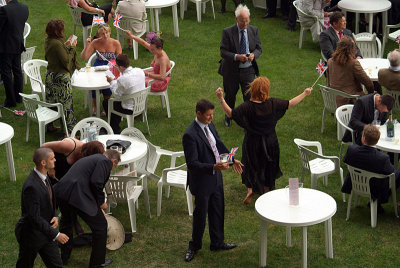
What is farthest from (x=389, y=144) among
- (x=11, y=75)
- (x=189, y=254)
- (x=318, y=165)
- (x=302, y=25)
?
(x=11, y=75)

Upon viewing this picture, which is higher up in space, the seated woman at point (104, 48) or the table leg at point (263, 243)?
the seated woman at point (104, 48)

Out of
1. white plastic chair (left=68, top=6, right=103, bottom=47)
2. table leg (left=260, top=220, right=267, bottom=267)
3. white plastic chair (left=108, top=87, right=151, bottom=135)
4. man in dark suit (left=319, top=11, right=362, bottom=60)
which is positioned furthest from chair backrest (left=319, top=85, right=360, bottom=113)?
white plastic chair (left=68, top=6, right=103, bottom=47)

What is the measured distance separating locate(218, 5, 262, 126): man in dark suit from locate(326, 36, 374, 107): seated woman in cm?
111

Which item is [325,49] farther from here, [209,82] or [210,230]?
[210,230]

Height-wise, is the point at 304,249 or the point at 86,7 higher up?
the point at 86,7

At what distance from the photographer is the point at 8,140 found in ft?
31.2

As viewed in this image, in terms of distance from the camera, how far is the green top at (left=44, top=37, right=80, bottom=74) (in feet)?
34.9

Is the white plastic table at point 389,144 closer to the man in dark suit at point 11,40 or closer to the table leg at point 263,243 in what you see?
the table leg at point 263,243

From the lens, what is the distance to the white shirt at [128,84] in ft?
34.6

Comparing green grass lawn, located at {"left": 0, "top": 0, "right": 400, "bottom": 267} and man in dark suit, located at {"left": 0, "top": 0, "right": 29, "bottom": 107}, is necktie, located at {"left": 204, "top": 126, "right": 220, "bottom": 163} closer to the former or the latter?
green grass lawn, located at {"left": 0, "top": 0, "right": 400, "bottom": 267}

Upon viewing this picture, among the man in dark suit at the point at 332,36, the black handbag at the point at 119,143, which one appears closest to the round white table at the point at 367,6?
the man in dark suit at the point at 332,36

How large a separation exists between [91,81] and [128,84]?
929 millimetres

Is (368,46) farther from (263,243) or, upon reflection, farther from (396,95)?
(263,243)

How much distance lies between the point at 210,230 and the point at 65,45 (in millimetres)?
4063
